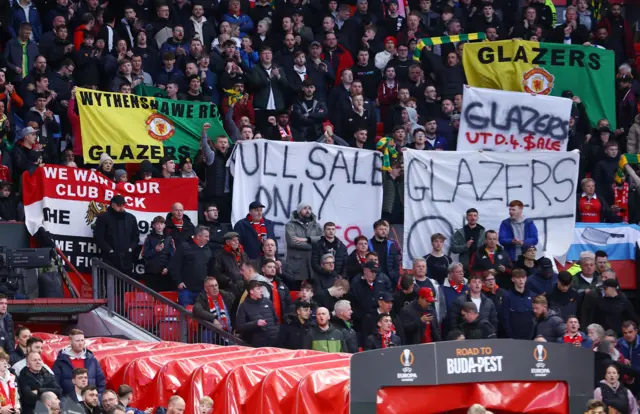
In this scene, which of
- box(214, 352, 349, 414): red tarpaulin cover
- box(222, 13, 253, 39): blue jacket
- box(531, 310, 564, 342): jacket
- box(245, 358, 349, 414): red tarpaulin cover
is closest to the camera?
box(245, 358, 349, 414): red tarpaulin cover

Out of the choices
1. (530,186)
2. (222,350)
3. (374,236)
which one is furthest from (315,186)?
(222,350)

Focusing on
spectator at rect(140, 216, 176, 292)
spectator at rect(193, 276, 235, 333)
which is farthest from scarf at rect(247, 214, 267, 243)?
spectator at rect(193, 276, 235, 333)

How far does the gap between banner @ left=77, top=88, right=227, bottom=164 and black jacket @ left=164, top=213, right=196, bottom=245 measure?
2090 mm

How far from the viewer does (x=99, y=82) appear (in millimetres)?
23766

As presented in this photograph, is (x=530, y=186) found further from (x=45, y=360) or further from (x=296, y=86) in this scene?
(x=45, y=360)

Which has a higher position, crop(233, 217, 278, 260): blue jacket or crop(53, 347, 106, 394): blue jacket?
crop(233, 217, 278, 260): blue jacket

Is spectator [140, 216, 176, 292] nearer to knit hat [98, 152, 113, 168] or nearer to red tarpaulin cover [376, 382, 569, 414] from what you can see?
knit hat [98, 152, 113, 168]

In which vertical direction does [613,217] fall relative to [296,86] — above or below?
below

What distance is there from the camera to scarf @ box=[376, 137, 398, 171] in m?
23.0

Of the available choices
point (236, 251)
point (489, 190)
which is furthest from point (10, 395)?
point (489, 190)

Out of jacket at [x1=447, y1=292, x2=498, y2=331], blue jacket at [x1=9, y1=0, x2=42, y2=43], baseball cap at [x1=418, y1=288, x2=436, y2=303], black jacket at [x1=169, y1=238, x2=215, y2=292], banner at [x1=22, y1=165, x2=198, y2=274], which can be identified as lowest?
jacket at [x1=447, y1=292, x2=498, y2=331]

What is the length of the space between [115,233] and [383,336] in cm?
485

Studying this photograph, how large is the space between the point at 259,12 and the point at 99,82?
12.4 ft

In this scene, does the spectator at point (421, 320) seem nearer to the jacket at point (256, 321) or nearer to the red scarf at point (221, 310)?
the jacket at point (256, 321)
